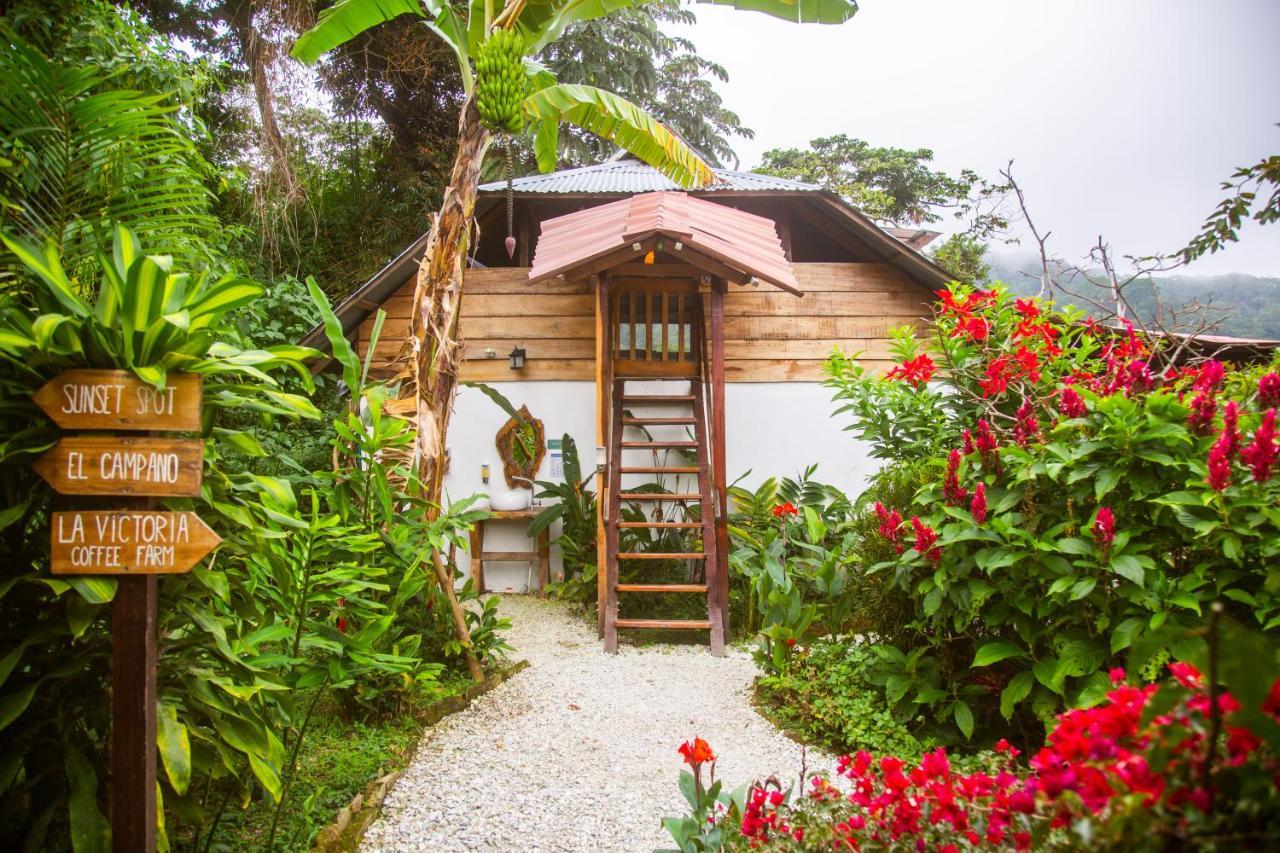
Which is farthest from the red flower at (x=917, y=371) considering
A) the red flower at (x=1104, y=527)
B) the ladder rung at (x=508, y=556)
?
the ladder rung at (x=508, y=556)

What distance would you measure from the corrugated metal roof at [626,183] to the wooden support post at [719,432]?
2392 millimetres

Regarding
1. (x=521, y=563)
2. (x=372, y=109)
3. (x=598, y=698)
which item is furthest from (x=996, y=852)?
(x=372, y=109)

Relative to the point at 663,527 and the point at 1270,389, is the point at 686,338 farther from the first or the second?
the point at 1270,389

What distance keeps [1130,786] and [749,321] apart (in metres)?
6.20

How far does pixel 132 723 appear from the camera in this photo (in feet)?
5.07

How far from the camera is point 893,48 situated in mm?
29500

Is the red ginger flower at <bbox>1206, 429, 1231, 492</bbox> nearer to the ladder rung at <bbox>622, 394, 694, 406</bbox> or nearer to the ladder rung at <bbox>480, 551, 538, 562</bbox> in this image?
the ladder rung at <bbox>622, 394, 694, 406</bbox>

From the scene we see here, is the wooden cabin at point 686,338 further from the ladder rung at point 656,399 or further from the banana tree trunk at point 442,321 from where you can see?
the banana tree trunk at point 442,321

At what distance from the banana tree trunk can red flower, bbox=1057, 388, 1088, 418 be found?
2.85m

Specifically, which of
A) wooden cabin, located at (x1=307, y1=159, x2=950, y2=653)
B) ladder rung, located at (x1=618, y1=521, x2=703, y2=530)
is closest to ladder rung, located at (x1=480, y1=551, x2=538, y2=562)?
wooden cabin, located at (x1=307, y1=159, x2=950, y2=653)

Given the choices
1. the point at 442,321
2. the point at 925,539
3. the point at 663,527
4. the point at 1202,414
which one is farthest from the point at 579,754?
the point at 1202,414

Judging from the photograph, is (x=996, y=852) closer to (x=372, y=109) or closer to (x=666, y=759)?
(x=666, y=759)

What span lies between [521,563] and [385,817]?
13.7 ft

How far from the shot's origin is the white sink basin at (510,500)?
21.4 ft
